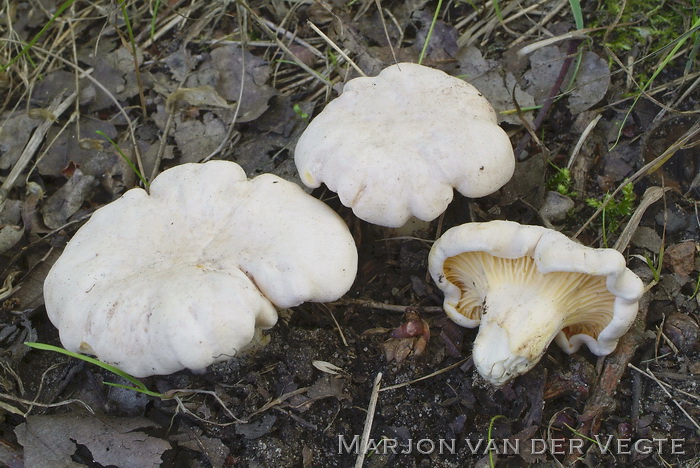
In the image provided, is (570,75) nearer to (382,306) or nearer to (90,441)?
(382,306)

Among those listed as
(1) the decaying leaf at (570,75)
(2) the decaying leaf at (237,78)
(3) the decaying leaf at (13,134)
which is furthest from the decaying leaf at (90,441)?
(1) the decaying leaf at (570,75)

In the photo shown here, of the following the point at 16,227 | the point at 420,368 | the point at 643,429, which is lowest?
the point at 643,429

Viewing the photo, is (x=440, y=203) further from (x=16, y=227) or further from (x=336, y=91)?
(x=16, y=227)

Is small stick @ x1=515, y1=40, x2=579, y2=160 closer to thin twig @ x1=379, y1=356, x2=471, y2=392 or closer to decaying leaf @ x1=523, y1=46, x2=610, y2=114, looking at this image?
decaying leaf @ x1=523, y1=46, x2=610, y2=114

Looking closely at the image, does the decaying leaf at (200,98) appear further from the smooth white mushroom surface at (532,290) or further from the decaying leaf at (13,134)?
the smooth white mushroom surface at (532,290)

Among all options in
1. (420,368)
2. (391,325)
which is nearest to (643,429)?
(420,368)

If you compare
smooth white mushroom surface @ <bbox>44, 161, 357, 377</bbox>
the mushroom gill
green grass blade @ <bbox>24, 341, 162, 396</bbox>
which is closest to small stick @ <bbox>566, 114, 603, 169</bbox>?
the mushroom gill

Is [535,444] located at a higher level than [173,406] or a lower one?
lower

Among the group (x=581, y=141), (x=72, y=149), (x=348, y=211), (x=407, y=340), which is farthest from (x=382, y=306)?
(x=72, y=149)

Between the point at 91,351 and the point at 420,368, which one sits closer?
the point at 91,351
